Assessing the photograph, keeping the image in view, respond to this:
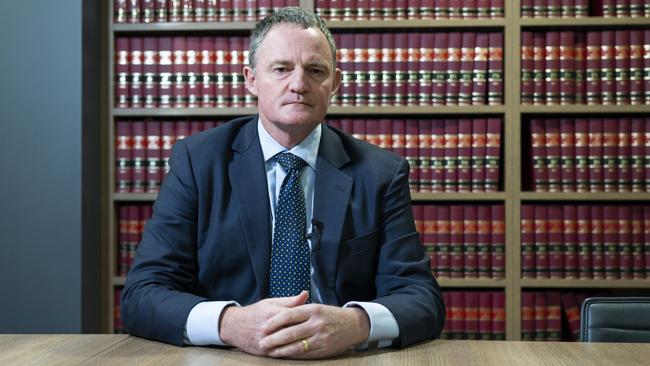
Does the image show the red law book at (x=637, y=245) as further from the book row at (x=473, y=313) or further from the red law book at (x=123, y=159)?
the red law book at (x=123, y=159)

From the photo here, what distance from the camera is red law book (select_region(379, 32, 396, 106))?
329 cm

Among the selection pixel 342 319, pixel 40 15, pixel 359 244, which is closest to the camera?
pixel 342 319

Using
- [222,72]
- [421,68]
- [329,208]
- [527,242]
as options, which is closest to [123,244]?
[222,72]

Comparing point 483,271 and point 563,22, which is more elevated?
point 563,22

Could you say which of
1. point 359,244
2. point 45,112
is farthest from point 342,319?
point 45,112

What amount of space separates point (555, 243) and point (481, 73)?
30.2 inches

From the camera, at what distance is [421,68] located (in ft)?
10.8

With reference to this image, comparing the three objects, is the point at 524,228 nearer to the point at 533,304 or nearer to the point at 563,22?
the point at 533,304

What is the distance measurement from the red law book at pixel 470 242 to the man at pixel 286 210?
55.8 inches

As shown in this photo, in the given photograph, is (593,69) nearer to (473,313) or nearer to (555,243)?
(555,243)

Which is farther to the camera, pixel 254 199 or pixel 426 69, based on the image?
pixel 426 69

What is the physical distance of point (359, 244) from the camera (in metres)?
1.79

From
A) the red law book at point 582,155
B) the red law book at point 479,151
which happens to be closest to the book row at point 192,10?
the red law book at point 479,151

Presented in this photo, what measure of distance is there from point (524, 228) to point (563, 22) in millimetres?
856
